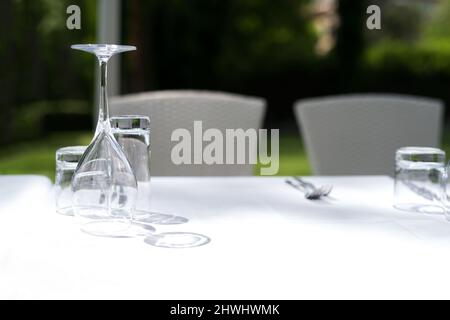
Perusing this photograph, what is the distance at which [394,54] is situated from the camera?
873 cm

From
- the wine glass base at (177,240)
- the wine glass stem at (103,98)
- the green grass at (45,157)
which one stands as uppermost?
the wine glass stem at (103,98)

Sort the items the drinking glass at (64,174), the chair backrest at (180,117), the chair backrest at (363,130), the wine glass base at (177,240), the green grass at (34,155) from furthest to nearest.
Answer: the green grass at (34,155) → the chair backrest at (363,130) → the chair backrest at (180,117) → the drinking glass at (64,174) → the wine glass base at (177,240)

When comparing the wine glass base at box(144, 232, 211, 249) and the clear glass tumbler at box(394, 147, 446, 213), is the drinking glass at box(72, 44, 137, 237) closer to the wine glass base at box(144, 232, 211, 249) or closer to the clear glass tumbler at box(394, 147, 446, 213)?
the wine glass base at box(144, 232, 211, 249)

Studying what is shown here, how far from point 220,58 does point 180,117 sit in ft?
20.5

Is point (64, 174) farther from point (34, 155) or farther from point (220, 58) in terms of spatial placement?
point (220, 58)

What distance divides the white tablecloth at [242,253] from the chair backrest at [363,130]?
819 mm

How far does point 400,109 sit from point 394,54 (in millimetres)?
6919

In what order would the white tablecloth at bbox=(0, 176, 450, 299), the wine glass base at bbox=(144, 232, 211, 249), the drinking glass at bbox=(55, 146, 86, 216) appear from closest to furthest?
the white tablecloth at bbox=(0, 176, 450, 299) < the wine glass base at bbox=(144, 232, 211, 249) < the drinking glass at bbox=(55, 146, 86, 216)

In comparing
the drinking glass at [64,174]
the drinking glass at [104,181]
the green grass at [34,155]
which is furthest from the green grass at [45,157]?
the drinking glass at [104,181]

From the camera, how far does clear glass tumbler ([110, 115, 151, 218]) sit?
45.3 inches

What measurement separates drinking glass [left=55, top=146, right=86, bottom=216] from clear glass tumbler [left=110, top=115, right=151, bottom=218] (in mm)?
75

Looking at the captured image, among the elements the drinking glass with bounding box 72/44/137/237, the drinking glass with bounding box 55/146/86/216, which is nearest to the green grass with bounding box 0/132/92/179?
the drinking glass with bounding box 55/146/86/216

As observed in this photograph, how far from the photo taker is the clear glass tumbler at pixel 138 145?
3.77 ft

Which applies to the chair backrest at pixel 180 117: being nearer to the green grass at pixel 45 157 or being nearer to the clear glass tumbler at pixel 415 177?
the clear glass tumbler at pixel 415 177
